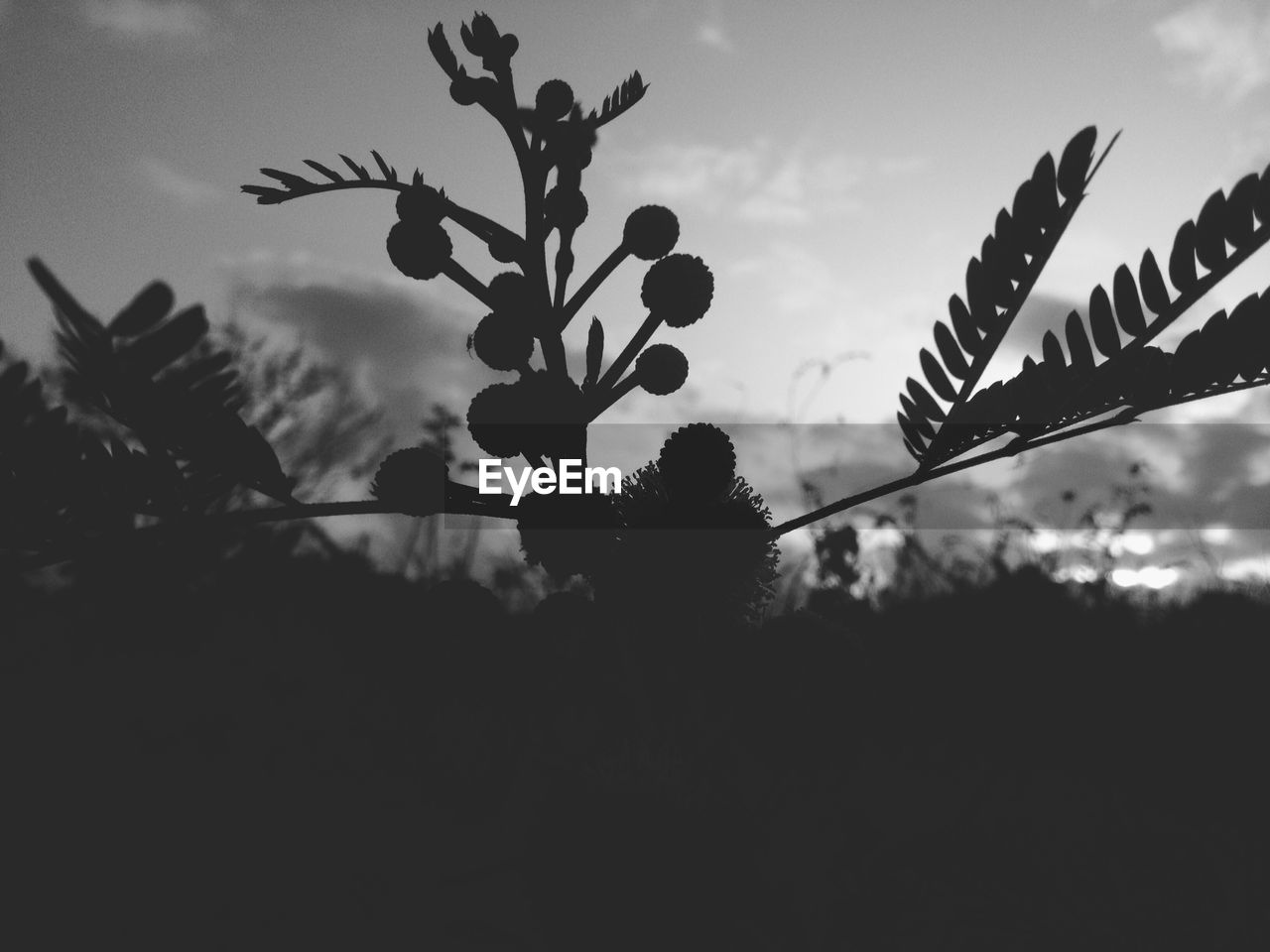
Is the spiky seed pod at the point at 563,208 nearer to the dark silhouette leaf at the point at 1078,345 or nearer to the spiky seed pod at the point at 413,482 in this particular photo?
the spiky seed pod at the point at 413,482

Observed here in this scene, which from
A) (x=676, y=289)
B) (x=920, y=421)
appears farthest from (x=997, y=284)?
(x=676, y=289)

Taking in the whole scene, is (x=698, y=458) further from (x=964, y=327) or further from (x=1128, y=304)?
(x=1128, y=304)

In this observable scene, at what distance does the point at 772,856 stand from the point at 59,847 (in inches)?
49.2

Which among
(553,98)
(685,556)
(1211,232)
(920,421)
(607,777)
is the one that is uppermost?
(553,98)

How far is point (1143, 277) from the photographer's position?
0.59 m

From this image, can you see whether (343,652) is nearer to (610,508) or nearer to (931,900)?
(931,900)

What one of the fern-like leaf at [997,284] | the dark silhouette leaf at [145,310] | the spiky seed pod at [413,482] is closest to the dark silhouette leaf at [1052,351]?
the fern-like leaf at [997,284]

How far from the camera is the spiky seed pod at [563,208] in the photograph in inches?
23.9

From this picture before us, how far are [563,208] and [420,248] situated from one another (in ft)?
0.39

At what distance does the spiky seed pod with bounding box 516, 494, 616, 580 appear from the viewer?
519 millimetres

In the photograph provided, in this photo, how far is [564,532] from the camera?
0.52 m

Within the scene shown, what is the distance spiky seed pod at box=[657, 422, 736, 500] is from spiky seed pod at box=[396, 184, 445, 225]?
0.85 feet

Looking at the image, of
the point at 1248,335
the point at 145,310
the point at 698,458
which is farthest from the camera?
the point at 698,458

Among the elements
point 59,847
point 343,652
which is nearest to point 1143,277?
point 59,847
